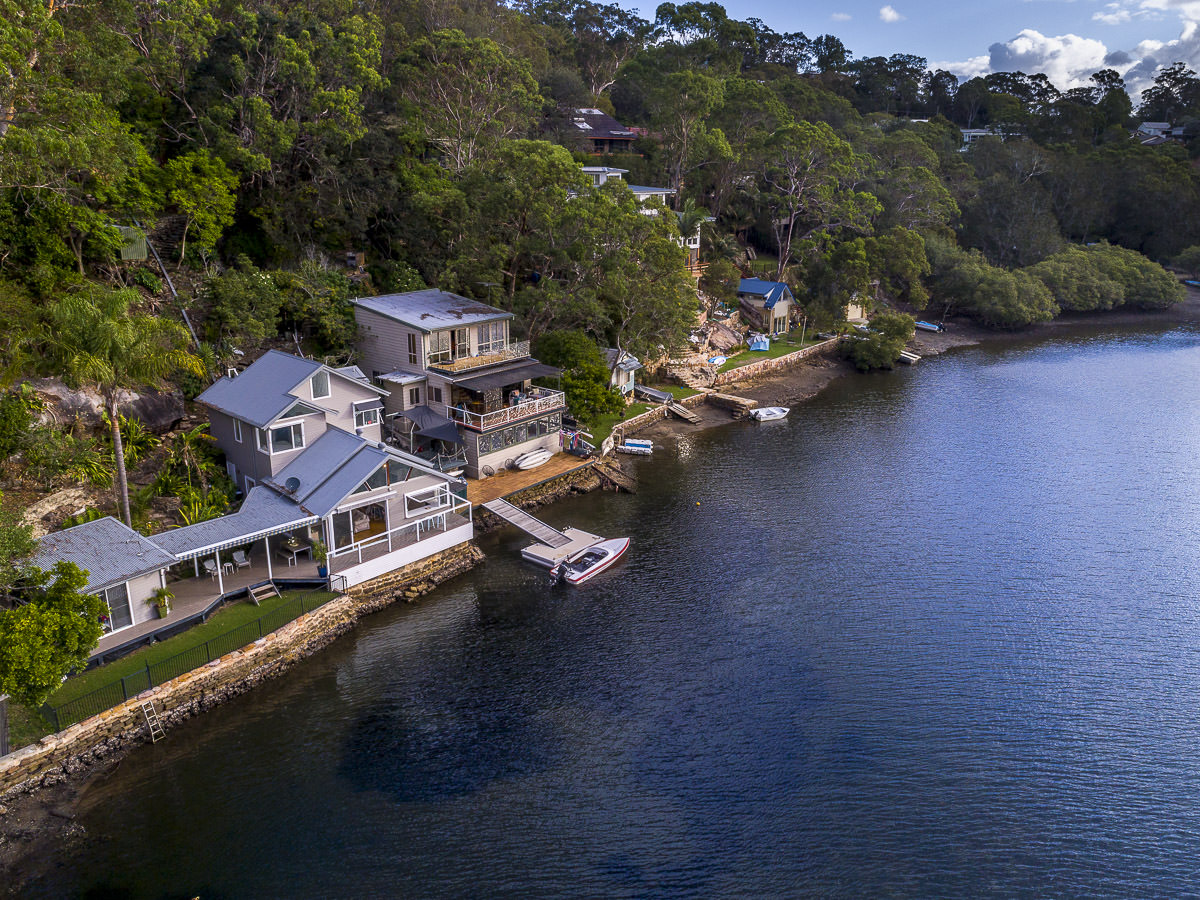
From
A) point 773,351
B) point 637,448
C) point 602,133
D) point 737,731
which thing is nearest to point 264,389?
point 637,448

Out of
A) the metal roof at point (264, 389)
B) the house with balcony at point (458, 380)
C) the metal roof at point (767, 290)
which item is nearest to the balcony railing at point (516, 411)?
the house with balcony at point (458, 380)

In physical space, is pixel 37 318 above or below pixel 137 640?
above

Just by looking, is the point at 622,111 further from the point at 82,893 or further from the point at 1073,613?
the point at 82,893

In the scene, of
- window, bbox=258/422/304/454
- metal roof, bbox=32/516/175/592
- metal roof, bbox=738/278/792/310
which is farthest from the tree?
metal roof, bbox=738/278/792/310

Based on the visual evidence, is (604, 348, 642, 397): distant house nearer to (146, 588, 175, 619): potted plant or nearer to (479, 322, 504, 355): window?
(479, 322, 504, 355): window

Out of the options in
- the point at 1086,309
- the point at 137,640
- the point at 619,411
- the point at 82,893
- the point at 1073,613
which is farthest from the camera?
the point at 1086,309

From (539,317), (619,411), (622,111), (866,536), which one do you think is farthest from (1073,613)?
(622,111)

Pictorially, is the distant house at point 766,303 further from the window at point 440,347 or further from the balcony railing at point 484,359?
the window at point 440,347
